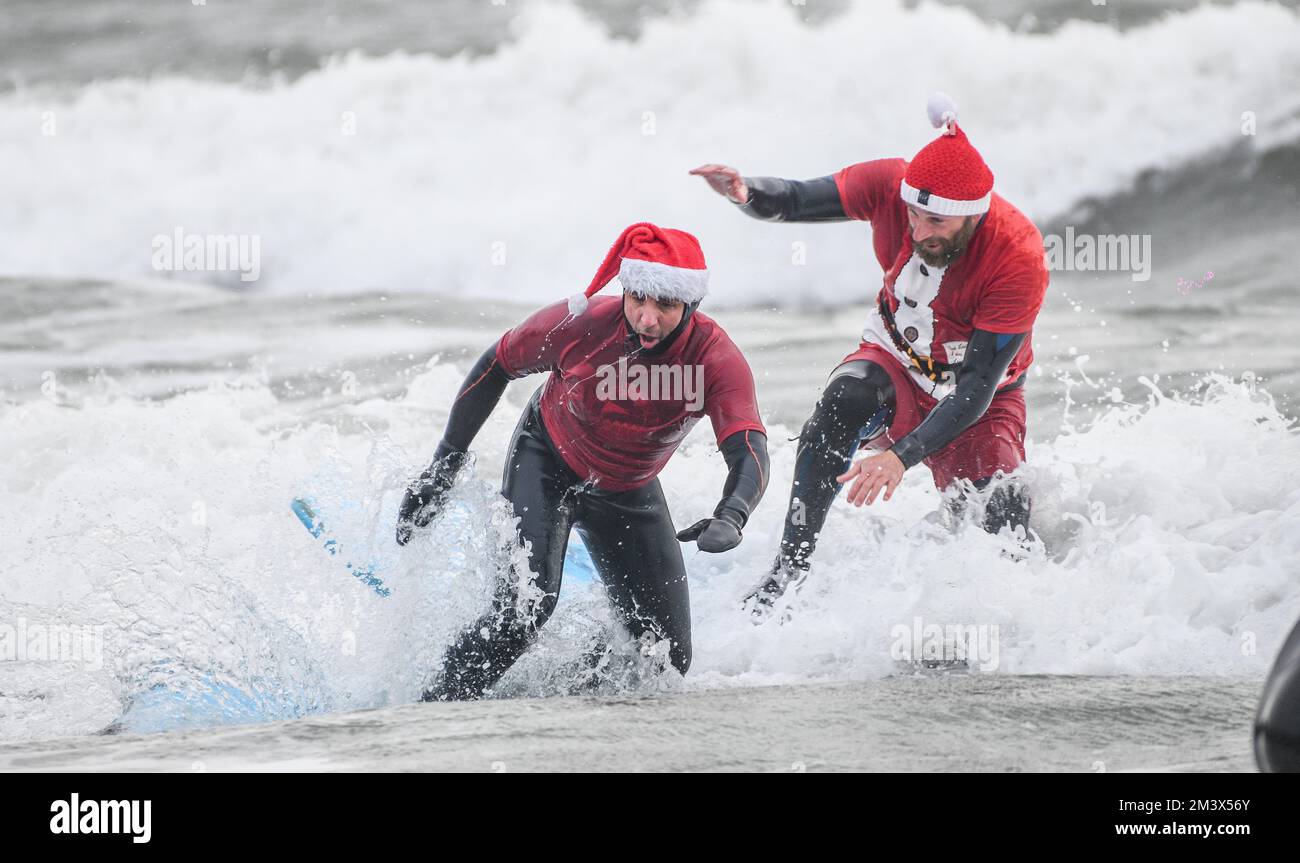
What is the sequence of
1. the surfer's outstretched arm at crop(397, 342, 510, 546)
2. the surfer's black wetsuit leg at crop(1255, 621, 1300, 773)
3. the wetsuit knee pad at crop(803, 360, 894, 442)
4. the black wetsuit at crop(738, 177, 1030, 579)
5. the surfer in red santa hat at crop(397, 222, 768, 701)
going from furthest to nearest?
the wetsuit knee pad at crop(803, 360, 894, 442), the black wetsuit at crop(738, 177, 1030, 579), the surfer's outstretched arm at crop(397, 342, 510, 546), the surfer in red santa hat at crop(397, 222, 768, 701), the surfer's black wetsuit leg at crop(1255, 621, 1300, 773)

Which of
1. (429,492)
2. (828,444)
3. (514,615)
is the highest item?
(828,444)

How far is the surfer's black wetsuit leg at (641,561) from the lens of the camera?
14.1 feet

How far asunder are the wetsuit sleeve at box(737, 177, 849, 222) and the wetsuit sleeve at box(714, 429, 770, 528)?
2.63 feet

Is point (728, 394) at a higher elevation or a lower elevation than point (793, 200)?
lower

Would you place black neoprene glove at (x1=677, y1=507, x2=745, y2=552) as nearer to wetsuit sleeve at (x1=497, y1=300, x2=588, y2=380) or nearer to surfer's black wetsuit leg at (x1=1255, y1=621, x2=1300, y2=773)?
wetsuit sleeve at (x1=497, y1=300, x2=588, y2=380)

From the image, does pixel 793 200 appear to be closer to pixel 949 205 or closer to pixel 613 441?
pixel 949 205

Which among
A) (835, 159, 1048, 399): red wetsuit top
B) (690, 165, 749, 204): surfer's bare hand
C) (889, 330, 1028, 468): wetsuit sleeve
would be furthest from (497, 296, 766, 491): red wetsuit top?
(835, 159, 1048, 399): red wetsuit top

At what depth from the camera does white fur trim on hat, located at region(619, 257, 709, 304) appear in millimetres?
3863

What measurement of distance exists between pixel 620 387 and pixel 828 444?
2.78 feet

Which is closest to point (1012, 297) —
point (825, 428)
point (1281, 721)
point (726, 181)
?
point (825, 428)

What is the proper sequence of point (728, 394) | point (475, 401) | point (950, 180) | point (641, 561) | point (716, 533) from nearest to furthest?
1. point (716, 533)
2. point (728, 394)
3. point (950, 180)
4. point (475, 401)
5. point (641, 561)

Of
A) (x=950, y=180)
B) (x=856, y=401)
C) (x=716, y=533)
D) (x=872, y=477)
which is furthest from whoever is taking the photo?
(x=856, y=401)

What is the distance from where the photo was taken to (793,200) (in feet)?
14.4

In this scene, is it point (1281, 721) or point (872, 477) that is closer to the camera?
point (1281, 721)
